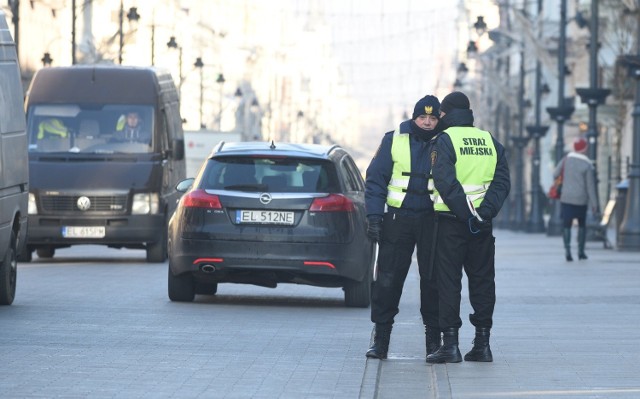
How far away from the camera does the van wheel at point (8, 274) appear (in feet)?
51.6

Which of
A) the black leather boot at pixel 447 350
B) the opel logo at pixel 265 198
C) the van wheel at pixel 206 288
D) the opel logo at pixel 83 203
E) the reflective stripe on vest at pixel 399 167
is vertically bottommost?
the van wheel at pixel 206 288

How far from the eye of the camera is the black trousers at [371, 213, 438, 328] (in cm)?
1192

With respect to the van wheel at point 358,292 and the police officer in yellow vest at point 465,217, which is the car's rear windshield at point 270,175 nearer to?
the van wheel at point 358,292

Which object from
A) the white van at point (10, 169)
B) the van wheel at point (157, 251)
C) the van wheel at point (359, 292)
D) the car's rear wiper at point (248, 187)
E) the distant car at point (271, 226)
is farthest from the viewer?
the van wheel at point (157, 251)

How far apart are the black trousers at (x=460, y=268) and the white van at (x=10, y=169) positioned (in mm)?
5011

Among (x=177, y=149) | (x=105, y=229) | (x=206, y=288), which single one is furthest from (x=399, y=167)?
(x=177, y=149)

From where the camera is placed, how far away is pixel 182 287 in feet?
55.7

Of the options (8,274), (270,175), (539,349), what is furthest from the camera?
(270,175)

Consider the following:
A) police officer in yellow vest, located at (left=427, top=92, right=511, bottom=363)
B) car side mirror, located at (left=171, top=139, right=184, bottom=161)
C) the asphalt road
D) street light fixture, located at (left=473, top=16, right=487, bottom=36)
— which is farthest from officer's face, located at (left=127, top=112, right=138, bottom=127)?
street light fixture, located at (left=473, top=16, right=487, bottom=36)

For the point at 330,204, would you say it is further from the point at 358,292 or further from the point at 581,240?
the point at 581,240

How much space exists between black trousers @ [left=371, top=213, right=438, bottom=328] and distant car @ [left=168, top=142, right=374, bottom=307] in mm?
4307

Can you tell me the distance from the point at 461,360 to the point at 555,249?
916 inches

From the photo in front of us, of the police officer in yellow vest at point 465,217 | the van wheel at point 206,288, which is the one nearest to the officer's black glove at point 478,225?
the police officer in yellow vest at point 465,217

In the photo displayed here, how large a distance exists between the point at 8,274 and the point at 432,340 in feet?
17.0
